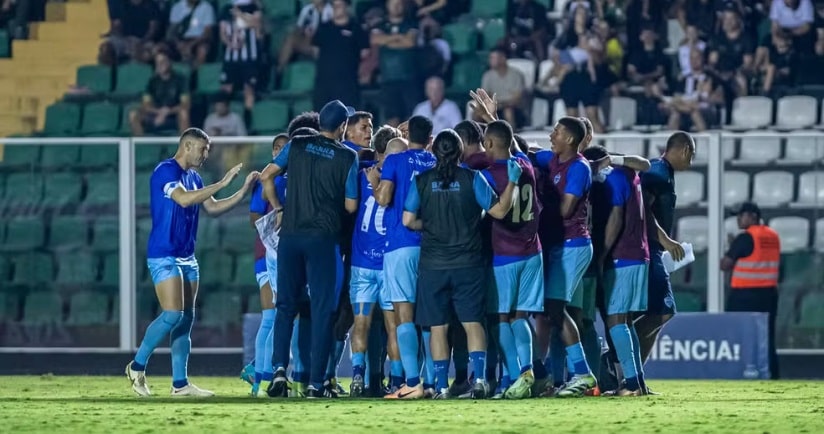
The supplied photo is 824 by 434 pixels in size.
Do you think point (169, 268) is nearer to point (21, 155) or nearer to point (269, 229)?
point (269, 229)

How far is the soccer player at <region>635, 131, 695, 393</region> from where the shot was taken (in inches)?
478

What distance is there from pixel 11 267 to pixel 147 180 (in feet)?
5.30

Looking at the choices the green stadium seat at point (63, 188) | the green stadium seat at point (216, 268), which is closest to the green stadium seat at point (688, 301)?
the green stadium seat at point (216, 268)

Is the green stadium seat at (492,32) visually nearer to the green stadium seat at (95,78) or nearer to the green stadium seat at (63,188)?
the green stadium seat at (95,78)

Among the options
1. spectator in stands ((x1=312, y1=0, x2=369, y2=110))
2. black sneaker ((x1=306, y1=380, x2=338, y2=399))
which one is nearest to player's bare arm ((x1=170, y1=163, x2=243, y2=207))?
black sneaker ((x1=306, y1=380, x2=338, y2=399))

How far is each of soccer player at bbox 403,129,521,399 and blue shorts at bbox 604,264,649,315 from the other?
43.9 inches

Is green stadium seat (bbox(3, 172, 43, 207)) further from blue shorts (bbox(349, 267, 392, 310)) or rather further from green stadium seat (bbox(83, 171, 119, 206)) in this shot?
blue shorts (bbox(349, 267, 392, 310))

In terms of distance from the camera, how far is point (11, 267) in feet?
55.9

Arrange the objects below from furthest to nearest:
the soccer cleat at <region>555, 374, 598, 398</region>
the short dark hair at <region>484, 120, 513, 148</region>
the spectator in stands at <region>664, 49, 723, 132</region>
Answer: the spectator in stands at <region>664, 49, 723, 132</region> < the soccer cleat at <region>555, 374, 598, 398</region> < the short dark hair at <region>484, 120, 513, 148</region>

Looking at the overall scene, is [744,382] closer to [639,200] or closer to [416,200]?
[639,200]

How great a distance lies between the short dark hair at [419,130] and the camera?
37.2 feet

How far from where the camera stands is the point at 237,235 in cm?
1697

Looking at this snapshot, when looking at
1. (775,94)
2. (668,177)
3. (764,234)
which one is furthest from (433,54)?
(668,177)

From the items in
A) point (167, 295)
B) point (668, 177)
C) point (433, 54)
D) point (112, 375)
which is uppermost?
point (433, 54)
